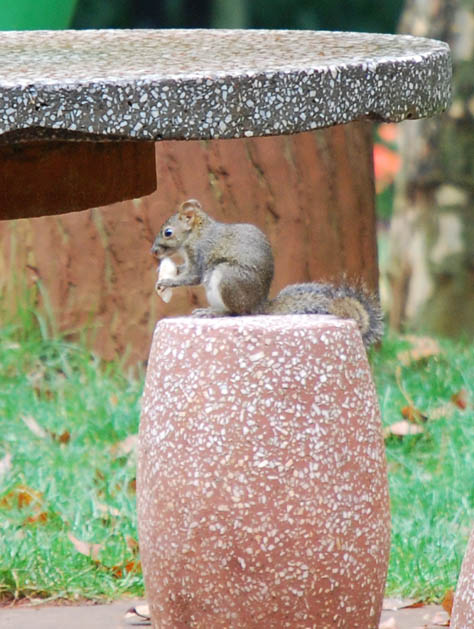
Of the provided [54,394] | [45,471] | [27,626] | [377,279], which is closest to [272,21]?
[377,279]

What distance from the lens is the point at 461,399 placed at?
197 inches

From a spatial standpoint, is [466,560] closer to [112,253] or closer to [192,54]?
[192,54]

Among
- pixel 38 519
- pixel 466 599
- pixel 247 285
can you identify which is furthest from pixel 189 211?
pixel 466 599

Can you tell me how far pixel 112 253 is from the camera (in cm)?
533

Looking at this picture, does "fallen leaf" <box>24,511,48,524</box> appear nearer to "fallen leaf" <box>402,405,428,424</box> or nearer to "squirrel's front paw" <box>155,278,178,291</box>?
"squirrel's front paw" <box>155,278,178,291</box>

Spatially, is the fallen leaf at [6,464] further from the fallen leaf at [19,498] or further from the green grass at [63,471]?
the fallen leaf at [19,498]

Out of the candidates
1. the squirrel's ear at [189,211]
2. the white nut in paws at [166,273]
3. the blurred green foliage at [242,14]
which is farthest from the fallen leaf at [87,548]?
the blurred green foliage at [242,14]

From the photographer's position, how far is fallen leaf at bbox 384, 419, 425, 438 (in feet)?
15.4

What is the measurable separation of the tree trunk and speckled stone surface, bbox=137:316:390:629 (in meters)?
4.10

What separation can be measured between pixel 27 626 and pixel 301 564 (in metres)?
0.83

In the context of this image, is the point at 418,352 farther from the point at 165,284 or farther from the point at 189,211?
the point at 165,284

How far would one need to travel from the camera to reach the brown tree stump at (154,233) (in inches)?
208

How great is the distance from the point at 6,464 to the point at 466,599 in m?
2.20

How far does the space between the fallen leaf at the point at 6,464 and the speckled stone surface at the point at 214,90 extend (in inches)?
74.9
